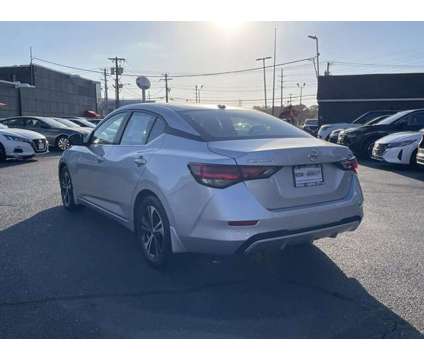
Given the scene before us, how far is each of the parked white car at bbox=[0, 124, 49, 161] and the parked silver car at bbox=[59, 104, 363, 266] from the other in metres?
9.51

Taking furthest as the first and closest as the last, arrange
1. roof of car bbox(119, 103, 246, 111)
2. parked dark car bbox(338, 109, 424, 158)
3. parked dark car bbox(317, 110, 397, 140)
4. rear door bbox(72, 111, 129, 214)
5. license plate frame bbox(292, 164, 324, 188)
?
parked dark car bbox(317, 110, 397, 140), parked dark car bbox(338, 109, 424, 158), rear door bbox(72, 111, 129, 214), roof of car bbox(119, 103, 246, 111), license plate frame bbox(292, 164, 324, 188)

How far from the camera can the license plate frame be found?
3.55 meters

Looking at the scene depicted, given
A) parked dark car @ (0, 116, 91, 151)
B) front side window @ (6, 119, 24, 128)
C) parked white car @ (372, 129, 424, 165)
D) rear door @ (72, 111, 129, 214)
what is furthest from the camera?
front side window @ (6, 119, 24, 128)

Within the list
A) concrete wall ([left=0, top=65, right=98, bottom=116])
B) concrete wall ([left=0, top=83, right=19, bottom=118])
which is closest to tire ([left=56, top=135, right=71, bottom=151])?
concrete wall ([left=0, top=83, right=19, bottom=118])

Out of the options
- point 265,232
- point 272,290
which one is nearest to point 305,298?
point 272,290

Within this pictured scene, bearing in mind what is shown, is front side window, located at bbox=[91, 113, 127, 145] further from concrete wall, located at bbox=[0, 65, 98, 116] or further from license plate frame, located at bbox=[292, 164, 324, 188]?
concrete wall, located at bbox=[0, 65, 98, 116]

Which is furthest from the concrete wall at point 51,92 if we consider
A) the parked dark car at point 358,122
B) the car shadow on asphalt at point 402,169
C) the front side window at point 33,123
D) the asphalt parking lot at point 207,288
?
the asphalt parking lot at point 207,288

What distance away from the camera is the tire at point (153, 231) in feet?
12.7

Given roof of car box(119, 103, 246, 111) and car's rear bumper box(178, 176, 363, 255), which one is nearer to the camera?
car's rear bumper box(178, 176, 363, 255)

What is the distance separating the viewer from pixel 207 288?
371 cm

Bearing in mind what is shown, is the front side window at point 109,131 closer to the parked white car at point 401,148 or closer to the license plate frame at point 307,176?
the license plate frame at point 307,176

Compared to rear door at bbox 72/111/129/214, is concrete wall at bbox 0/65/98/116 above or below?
above

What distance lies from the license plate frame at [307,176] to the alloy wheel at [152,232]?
4.12ft

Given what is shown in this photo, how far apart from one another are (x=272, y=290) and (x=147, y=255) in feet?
4.21
